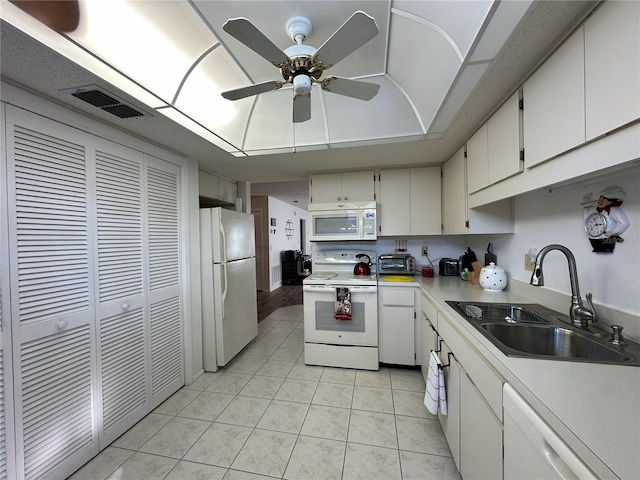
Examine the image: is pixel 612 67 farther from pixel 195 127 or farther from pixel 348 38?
pixel 195 127

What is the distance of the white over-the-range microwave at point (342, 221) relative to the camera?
8.99 feet

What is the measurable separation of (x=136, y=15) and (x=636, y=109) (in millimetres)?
2051

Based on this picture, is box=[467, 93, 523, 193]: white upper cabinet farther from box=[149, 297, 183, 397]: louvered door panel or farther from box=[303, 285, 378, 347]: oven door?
box=[149, 297, 183, 397]: louvered door panel

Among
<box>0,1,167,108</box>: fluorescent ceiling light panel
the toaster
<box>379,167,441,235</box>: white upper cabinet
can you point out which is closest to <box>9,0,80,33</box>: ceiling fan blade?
<box>0,1,167,108</box>: fluorescent ceiling light panel

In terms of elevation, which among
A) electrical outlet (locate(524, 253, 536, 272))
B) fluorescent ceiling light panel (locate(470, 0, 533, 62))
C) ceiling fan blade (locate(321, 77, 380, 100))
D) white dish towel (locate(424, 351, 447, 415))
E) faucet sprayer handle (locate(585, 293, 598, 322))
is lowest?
white dish towel (locate(424, 351, 447, 415))

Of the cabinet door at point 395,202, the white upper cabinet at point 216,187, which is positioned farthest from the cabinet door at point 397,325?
the white upper cabinet at point 216,187

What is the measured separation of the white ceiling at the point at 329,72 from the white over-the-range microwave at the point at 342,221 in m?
0.65

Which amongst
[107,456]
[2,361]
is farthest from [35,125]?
[107,456]

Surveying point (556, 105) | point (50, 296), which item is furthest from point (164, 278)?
point (556, 105)

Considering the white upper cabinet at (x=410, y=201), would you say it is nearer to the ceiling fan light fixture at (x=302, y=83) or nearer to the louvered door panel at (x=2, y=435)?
the ceiling fan light fixture at (x=302, y=83)

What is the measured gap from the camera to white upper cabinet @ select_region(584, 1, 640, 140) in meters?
0.72

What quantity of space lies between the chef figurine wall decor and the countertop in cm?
62

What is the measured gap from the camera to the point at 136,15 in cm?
124

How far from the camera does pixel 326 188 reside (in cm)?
305
